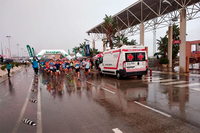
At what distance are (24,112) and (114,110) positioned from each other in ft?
10.6

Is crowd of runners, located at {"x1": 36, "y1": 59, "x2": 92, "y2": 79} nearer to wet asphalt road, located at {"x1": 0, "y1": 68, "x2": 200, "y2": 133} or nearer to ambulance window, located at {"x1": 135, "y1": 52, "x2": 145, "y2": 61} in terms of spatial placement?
ambulance window, located at {"x1": 135, "y1": 52, "x2": 145, "y2": 61}

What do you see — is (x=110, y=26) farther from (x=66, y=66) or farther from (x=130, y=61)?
(x=130, y=61)

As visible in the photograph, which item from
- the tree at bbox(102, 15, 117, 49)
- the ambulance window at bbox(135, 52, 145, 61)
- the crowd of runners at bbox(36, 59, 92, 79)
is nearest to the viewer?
the ambulance window at bbox(135, 52, 145, 61)

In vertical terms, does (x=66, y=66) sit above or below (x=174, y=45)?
below

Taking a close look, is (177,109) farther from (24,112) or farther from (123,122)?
(24,112)

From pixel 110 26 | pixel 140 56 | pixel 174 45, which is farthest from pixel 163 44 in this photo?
pixel 140 56

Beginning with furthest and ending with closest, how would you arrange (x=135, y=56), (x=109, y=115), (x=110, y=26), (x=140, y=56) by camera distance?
(x=110, y=26), (x=140, y=56), (x=135, y=56), (x=109, y=115)

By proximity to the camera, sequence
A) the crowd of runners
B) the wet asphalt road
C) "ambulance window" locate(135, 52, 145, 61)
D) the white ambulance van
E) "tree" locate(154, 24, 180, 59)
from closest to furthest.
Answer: the wet asphalt road
the white ambulance van
"ambulance window" locate(135, 52, 145, 61)
the crowd of runners
"tree" locate(154, 24, 180, 59)

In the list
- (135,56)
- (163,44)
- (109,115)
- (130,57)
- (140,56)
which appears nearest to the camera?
(109,115)

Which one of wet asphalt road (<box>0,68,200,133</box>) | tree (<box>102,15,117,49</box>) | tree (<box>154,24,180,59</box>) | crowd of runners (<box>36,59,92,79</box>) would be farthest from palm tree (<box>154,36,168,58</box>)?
wet asphalt road (<box>0,68,200,133</box>)

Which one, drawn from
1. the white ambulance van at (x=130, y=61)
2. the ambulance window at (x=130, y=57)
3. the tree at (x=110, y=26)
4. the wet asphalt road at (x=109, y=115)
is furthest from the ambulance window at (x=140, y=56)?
the tree at (x=110, y=26)

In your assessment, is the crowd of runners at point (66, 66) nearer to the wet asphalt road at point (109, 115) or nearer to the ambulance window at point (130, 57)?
the ambulance window at point (130, 57)

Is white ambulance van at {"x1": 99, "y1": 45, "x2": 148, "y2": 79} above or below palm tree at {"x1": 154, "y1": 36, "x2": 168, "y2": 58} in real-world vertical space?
below

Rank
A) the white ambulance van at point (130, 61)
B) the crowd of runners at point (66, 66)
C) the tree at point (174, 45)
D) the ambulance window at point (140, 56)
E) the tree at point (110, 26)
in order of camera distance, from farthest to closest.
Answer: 1. the tree at point (174, 45)
2. the tree at point (110, 26)
3. the crowd of runners at point (66, 66)
4. the ambulance window at point (140, 56)
5. the white ambulance van at point (130, 61)
